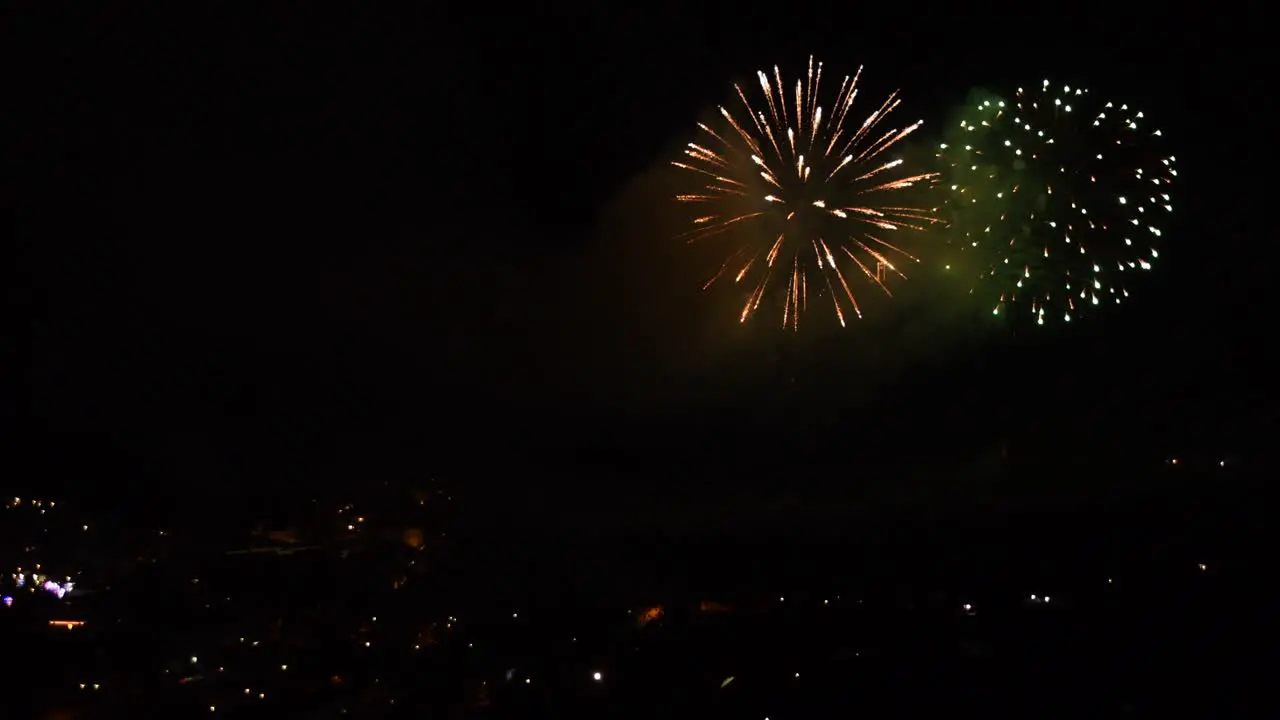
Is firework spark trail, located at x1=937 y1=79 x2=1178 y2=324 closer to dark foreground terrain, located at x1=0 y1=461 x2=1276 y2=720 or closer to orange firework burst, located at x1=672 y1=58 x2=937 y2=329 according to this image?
orange firework burst, located at x1=672 y1=58 x2=937 y2=329

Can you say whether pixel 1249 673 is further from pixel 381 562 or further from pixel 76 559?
pixel 76 559

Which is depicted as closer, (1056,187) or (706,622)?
(706,622)

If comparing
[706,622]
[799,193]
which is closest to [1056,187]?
[799,193]

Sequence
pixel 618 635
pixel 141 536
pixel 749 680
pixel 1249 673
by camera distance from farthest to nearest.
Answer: pixel 141 536
pixel 618 635
pixel 749 680
pixel 1249 673

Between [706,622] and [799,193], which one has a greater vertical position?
[799,193]

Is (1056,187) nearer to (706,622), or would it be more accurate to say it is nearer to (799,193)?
(799,193)

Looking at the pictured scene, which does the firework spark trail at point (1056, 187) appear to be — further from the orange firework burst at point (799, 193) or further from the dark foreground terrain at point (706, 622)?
the dark foreground terrain at point (706, 622)

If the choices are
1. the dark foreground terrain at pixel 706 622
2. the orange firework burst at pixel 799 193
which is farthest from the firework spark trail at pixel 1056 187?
the dark foreground terrain at pixel 706 622

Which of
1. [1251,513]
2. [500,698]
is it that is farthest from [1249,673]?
[500,698]

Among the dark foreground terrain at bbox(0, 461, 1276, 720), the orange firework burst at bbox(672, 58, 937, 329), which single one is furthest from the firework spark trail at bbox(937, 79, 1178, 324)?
the dark foreground terrain at bbox(0, 461, 1276, 720)
